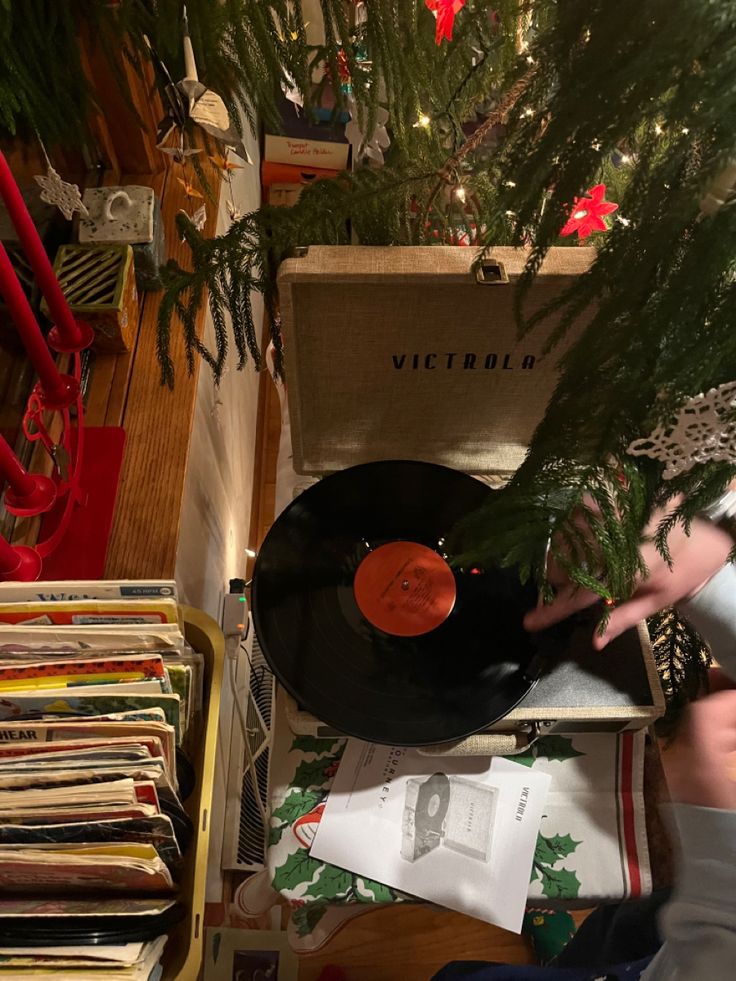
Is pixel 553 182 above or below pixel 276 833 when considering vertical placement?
above

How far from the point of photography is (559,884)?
0.95 m

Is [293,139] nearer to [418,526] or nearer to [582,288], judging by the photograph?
[418,526]

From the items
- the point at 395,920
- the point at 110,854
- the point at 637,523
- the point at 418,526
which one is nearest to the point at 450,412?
the point at 418,526

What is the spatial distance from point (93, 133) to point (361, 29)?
638 mm

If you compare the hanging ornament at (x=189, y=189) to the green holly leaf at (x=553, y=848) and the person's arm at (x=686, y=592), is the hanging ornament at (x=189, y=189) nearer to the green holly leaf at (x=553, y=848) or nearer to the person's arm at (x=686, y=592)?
the person's arm at (x=686, y=592)

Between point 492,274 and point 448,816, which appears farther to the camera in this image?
point 448,816

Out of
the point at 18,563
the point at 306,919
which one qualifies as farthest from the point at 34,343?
the point at 306,919

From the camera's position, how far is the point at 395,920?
1552 mm

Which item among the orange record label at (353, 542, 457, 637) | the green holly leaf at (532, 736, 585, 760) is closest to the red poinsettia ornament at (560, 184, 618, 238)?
the orange record label at (353, 542, 457, 637)

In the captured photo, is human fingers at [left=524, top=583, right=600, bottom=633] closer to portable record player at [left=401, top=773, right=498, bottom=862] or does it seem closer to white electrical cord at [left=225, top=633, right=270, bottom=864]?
portable record player at [left=401, top=773, right=498, bottom=862]

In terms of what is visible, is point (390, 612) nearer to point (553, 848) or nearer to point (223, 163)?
point (553, 848)

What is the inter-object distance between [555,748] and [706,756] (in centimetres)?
24

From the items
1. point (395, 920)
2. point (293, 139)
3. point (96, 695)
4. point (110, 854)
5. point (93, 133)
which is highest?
point (93, 133)

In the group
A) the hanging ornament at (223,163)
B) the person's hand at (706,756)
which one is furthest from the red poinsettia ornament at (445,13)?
the person's hand at (706,756)
